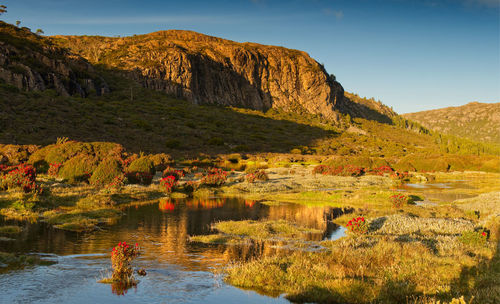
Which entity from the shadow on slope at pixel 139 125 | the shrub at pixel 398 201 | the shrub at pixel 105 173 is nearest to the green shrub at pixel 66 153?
the shrub at pixel 105 173

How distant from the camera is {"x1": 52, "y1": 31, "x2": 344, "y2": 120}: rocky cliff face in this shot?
153625 mm

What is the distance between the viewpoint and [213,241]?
17875mm

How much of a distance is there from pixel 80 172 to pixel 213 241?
20.9 m

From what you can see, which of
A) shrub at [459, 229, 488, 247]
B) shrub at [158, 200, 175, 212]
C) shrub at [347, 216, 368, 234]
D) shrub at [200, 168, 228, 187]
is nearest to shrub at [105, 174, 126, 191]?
shrub at [158, 200, 175, 212]

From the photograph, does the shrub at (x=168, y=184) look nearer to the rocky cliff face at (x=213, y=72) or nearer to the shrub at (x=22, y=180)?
the shrub at (x=22, y=180)

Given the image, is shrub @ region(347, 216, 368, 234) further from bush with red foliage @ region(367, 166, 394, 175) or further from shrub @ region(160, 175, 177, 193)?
bush with red foliage @ region(367, 166, 394, 175)

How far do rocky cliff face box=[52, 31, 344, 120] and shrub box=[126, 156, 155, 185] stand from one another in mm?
112809

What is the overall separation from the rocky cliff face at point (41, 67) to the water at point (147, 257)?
8223 centimetres

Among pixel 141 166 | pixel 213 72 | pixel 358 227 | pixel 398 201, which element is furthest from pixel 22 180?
pixel 213 72

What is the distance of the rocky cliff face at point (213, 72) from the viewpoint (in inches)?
6048

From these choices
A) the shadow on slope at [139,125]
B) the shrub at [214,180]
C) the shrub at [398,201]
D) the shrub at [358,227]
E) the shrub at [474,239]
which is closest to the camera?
the shrub at [474,239]

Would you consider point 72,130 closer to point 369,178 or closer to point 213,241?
point 369,178

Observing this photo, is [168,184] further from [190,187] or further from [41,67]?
[41,67]

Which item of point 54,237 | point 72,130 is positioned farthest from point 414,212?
point 72,130
